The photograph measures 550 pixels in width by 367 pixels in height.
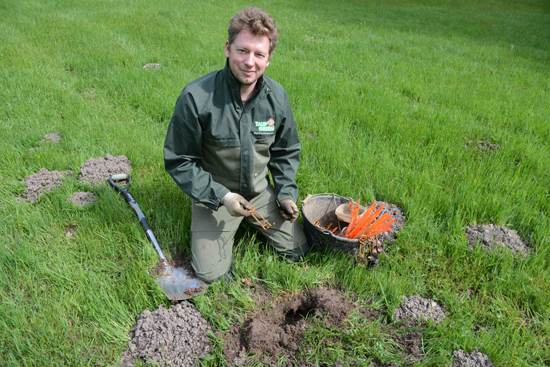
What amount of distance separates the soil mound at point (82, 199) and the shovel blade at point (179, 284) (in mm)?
972

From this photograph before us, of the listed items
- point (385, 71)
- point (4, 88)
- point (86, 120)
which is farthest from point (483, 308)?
point (4, 88)

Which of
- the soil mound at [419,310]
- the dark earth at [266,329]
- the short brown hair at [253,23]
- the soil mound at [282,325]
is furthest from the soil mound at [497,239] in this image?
the short brown hair at [253,23]

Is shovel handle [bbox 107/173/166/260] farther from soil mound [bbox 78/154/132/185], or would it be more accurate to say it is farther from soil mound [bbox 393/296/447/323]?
soil mound [bbox 393/296/447/323]

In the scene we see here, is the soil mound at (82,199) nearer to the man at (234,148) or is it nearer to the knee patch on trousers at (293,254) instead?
the man at (234,148)

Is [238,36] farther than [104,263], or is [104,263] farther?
[104,263]

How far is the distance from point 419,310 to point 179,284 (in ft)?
4.97

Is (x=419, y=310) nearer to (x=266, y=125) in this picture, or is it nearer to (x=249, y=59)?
(x=266, y=125)

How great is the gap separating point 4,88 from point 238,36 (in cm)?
408

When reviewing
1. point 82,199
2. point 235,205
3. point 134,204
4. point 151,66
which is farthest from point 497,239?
point 151,66

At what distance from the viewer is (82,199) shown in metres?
2.80

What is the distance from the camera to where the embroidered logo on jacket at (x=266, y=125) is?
2350 mm

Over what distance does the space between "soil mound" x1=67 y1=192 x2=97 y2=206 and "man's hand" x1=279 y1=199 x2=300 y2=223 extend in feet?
5.11

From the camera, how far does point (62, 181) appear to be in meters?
2.91

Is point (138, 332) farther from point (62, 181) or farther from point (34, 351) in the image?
point (62, 181)
